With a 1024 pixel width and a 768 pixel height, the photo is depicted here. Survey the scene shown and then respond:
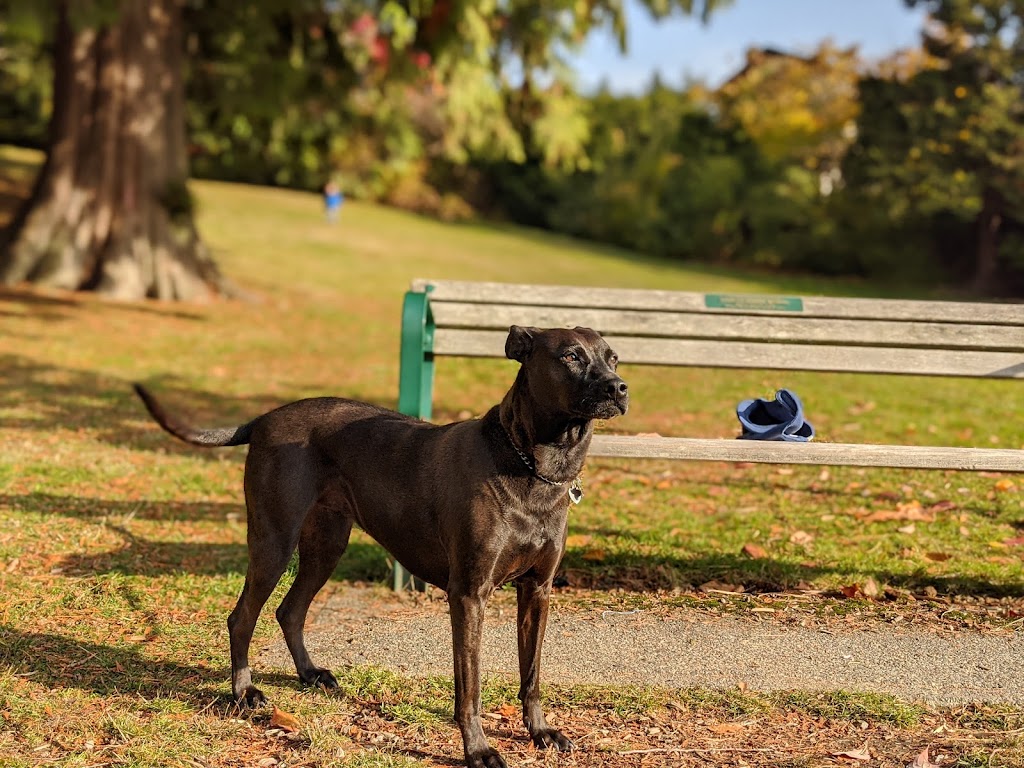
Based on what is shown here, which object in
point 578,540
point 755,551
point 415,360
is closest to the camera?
point 415,360

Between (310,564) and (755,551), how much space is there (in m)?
2.75

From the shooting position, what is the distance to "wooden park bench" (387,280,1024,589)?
5816 mm

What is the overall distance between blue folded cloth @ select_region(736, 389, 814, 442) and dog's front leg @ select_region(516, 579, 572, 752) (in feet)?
6.11

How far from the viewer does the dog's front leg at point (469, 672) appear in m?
3.96

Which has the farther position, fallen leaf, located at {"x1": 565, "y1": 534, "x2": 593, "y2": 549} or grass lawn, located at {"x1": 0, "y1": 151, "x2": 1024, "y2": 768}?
fallen leaf, located at {"x1": 565, "y1": 534, "x2": 593, "y2": 549}

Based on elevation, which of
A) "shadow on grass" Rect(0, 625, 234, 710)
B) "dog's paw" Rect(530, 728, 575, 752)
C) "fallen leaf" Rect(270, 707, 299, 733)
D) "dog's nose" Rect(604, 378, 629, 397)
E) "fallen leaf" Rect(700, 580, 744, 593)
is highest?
"dog's nose" Rect(604, 378, 629, 397)

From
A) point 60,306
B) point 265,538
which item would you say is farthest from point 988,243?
point 265,538

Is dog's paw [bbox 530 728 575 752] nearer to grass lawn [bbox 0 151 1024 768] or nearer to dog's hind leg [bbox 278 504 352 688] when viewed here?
grass lawn [bbox 0 151 1024 768]

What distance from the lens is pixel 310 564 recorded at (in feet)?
A: 15.6

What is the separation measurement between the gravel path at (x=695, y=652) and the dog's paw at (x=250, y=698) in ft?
1.48

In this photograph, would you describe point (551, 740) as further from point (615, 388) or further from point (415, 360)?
point (415, 360)

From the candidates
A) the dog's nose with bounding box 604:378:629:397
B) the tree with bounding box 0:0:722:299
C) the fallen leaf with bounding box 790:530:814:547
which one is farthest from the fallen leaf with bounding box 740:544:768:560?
the tree with bounding box 0:0:722:299

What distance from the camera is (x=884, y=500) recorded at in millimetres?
7617

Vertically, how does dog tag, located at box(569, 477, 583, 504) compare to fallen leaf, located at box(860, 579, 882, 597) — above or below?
above
